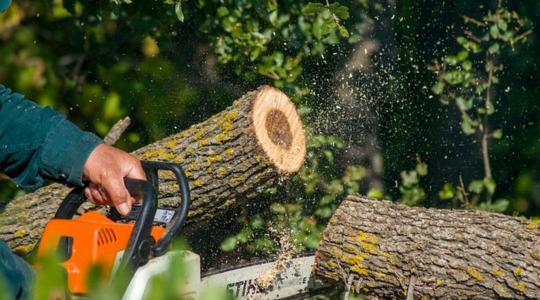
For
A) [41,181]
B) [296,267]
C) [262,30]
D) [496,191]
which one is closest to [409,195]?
[496,191]

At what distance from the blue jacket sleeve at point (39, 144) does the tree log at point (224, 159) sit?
0.80 metres

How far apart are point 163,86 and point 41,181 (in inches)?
86.7

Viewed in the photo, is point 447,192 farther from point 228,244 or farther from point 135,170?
point 135,170

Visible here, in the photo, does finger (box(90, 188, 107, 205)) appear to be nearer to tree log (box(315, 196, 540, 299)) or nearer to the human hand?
the human hand

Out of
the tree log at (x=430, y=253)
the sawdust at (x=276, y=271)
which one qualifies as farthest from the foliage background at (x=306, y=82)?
the tree log at (x=430, y=253)

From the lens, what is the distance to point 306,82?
448 centimetres

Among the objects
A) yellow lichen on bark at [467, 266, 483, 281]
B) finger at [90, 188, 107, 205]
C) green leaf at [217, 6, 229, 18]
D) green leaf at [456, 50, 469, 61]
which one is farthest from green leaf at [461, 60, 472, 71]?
finger at [90, 188, 107, 205]

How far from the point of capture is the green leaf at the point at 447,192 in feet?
16.0

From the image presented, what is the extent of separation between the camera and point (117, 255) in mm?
2219

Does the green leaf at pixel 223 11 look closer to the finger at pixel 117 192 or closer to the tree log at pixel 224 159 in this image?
the tree log at pixel 224 159

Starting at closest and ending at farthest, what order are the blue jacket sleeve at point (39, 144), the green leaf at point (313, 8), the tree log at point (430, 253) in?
the blue jacket sleeve at point (39, 144) → the tree log at point (430, 253) → the green leaf at point (313, 8)

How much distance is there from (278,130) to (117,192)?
1037 mm

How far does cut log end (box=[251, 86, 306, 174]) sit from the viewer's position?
126 inches

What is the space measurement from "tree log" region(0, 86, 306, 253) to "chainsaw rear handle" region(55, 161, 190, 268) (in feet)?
2.36
